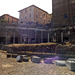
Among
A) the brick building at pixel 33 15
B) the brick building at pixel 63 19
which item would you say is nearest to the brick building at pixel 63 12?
the brick building at pixel 63 19

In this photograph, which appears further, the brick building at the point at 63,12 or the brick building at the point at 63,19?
the brick building at the point at 63,12

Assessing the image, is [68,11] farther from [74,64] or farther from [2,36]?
[74,64]

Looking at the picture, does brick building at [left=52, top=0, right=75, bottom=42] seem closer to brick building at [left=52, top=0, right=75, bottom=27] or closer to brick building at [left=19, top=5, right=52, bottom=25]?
brick building at [left=52, top=0, right=75, bottom=27]

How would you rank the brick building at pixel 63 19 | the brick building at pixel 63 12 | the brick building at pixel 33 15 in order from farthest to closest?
the brick building at pixel 33 15 < the brick building at pixel 63 12 < the brick building at pixel 63 19

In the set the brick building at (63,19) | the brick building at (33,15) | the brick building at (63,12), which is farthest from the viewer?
the brick building at (33,15)

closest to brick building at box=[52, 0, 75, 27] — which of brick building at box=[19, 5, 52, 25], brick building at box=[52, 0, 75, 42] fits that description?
brick building at box=[52, 0, 75, 42]

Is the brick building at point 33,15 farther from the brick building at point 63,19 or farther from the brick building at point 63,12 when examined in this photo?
the brick building at point 63,12

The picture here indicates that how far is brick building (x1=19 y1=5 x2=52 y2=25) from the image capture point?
34.6 metres

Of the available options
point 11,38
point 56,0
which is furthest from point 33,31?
point 56,0

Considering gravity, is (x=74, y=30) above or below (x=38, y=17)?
below

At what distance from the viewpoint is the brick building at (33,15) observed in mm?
34597

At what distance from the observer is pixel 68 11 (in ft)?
83.6

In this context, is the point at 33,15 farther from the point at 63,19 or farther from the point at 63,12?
the point at 63,19

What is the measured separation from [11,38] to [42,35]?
934cm
